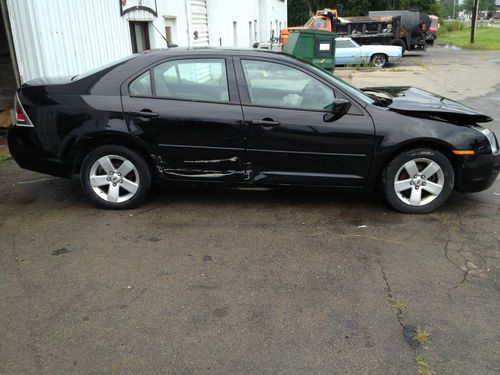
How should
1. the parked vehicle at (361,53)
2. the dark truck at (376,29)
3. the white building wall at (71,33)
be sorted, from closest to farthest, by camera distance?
the white building wall at (71,33), the parked vehicle at (361,53), the dark truck at (376,29)

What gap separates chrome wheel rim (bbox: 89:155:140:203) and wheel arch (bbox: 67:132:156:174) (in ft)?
0.47

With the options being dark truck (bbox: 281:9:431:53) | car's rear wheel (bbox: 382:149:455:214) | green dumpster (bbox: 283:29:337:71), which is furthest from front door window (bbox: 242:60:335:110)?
dark truck (bbox: 281:9:431:53)

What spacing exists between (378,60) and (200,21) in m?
9.60

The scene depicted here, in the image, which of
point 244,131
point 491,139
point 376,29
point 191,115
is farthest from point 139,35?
point 376,29

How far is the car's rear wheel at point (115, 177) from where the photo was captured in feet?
15.9

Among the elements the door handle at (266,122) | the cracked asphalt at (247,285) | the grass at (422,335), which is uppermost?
the door handle at (266,122)

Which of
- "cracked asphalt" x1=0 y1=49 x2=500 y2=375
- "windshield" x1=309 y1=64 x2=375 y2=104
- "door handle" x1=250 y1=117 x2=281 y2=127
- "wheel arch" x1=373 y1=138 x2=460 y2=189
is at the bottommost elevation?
"cracked asphalt" x1=0 y1=49 x2=500 y2=375

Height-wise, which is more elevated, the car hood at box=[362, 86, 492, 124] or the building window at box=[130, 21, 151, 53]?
the building window at box=[130, 21, 151, 53]

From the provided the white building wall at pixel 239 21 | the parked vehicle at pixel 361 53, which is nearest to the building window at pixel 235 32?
the white building wall at pixel 239 21

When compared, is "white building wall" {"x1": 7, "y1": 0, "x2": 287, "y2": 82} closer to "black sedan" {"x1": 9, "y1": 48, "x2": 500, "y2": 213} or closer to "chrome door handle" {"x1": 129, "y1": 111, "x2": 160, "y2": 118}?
"black sedan" {"x1": 9, "y1": 48, "x2": 500, "y2": 213}

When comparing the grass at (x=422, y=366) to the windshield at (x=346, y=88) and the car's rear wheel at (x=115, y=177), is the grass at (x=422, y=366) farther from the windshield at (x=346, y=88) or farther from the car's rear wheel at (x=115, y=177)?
the car's rear wheel at (x=115, y=177)

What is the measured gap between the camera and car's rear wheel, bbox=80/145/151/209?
4.86 meters

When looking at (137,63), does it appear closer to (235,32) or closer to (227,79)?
(227,79)

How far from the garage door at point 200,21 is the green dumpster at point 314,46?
9.02 ft
